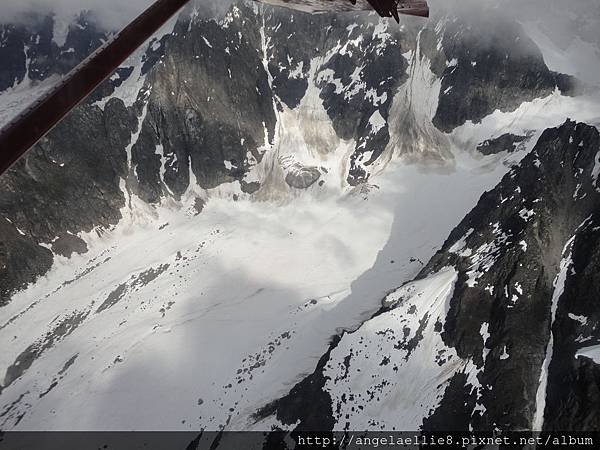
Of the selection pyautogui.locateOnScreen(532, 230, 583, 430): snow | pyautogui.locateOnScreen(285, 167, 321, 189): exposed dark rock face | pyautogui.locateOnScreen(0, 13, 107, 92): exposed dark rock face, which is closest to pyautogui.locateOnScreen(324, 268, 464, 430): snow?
pyautogui.locateOnScreen(532, 230, 583, 430): snow

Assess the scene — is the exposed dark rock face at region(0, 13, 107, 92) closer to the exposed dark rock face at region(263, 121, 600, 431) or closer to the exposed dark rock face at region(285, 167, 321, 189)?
the exposed dark rock face at region(285, 167, 321, 189)

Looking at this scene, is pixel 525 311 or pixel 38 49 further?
pixel 38 49

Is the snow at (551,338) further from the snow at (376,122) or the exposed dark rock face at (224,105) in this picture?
the snow at (376,122)

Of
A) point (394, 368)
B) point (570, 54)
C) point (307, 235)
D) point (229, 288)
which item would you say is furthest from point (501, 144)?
point (394, 368)

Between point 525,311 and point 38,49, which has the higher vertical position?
point 38,49

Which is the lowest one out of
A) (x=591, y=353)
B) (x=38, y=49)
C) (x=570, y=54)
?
(x=570, y=54)

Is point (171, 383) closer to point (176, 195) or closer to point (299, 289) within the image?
point (299, 289)

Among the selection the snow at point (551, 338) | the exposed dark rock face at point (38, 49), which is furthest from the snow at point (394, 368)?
the exposed dark rock face at point (38, 49)

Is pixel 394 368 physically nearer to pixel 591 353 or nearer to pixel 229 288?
pixel 591 353
